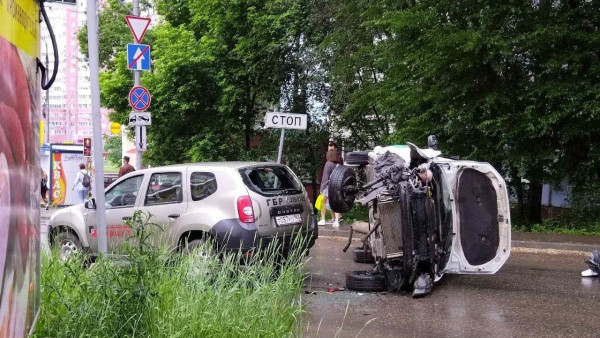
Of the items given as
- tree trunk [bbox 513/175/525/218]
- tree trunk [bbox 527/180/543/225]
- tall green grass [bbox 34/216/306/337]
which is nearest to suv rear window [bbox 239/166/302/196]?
tall green grass [bbox 34/216/306/337]

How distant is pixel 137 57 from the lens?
1658 centimetres

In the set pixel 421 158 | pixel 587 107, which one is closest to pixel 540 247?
pixel 587 107

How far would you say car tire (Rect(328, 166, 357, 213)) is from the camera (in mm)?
8461

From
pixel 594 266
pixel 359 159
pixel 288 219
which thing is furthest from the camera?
pixel 359 159

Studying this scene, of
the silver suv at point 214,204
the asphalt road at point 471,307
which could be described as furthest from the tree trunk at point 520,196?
the silver suv at point 214,204

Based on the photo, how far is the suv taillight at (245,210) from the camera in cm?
856

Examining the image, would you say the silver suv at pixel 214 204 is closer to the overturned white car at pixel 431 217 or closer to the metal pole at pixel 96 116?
the overturned white car at pixel 431 217

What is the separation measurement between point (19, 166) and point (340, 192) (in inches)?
243

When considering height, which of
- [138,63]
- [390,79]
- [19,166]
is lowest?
[19,166]

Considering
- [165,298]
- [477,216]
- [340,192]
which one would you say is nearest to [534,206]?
[477,216]

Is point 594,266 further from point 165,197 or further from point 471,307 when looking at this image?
point 165,197

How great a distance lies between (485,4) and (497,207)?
7.15 m

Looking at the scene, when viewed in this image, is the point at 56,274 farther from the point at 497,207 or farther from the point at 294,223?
the point at 497,207

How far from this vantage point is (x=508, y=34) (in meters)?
13.9
